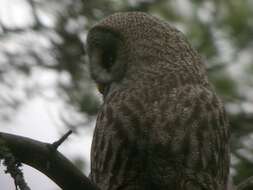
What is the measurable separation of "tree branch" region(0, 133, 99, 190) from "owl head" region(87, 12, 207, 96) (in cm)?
112

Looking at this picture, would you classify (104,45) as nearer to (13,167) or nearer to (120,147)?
(120,147)

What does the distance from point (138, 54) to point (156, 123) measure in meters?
0.68

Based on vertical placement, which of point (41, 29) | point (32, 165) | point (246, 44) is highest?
point (246, 44)

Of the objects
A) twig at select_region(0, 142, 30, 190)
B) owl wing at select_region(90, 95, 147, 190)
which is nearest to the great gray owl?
owl wing at select_region(90, 95, 147, 190)

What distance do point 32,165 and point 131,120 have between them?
799mm

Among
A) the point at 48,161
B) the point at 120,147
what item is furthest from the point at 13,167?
the point at 120,147

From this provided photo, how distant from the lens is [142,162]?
12.5ft

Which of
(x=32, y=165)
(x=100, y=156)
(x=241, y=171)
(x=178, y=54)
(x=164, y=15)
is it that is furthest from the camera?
(x=164, y=15)

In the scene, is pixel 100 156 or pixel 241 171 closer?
pixel 100 156

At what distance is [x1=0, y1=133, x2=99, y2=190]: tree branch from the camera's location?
314cm

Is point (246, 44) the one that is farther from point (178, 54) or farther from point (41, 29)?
point (178, 54)

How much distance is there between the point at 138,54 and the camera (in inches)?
176

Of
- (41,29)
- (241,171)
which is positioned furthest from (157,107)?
(41,29)

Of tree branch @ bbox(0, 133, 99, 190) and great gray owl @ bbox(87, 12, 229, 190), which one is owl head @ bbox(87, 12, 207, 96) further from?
tree branch @ bbox(0, 133, 99, 190)
